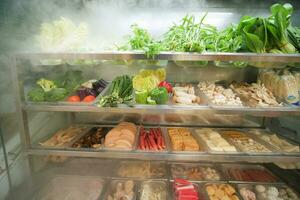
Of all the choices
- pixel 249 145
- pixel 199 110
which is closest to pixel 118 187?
pixel 199 110

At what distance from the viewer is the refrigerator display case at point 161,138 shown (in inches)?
88.8

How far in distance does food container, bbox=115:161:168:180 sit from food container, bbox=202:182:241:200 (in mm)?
501

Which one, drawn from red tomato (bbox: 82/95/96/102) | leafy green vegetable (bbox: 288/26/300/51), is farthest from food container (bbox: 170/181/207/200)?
leafy green vegetable (bbox: 288/26/300/51)

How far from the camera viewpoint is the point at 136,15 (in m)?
2.98

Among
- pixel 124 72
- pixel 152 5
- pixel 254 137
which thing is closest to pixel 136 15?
pixel 152 5

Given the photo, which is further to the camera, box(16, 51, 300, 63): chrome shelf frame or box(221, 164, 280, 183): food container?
box(221, 164, 280, 183): food container

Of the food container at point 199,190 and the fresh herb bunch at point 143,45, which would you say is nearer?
the fresh herb bunch at point 143,45

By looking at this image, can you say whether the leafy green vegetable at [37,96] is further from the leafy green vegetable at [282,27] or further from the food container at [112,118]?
the leafy green vegetable at [282,27]

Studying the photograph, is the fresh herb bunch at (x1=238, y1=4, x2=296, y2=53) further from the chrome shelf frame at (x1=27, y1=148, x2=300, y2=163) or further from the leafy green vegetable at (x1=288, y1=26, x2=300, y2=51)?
the chrome shelf frame at (x1=27, y1=148, x2=300, y2=163)

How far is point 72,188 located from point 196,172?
1.47 metres

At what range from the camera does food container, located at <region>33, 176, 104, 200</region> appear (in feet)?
8.30

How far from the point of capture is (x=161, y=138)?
2.72 meters

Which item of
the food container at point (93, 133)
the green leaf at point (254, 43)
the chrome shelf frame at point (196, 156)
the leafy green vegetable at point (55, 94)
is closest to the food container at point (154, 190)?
the chrome shelf frame at point (196, 156)

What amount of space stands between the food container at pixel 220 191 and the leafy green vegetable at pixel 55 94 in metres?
1.86
